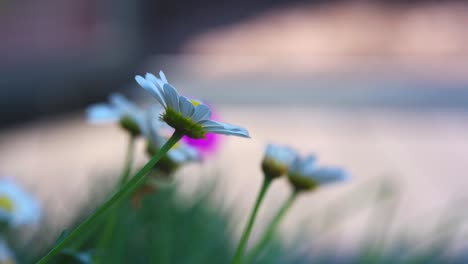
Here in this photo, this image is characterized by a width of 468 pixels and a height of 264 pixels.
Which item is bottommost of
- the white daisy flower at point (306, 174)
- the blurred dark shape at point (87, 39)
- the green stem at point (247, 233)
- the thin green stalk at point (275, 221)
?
the green stem at point (247, 233)

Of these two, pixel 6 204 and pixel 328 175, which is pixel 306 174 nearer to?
pixel 328 175

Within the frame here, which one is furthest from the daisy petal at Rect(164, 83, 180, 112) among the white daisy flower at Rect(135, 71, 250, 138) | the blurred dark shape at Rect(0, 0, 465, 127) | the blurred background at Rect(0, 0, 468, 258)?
the blurred dark shape at Rect(0, 0, 465, 127)

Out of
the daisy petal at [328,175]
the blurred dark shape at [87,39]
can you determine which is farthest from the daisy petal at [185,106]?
the blurred dark shape at [87,39]

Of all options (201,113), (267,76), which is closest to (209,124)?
(201,113)

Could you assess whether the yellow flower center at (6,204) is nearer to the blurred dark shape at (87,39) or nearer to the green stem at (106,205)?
the green stem at (106,205)

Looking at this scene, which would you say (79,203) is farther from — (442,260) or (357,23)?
A: (357,23)

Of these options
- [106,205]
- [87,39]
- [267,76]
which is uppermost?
[267,76]

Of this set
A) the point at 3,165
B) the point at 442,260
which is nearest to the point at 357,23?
the point at 3,165
